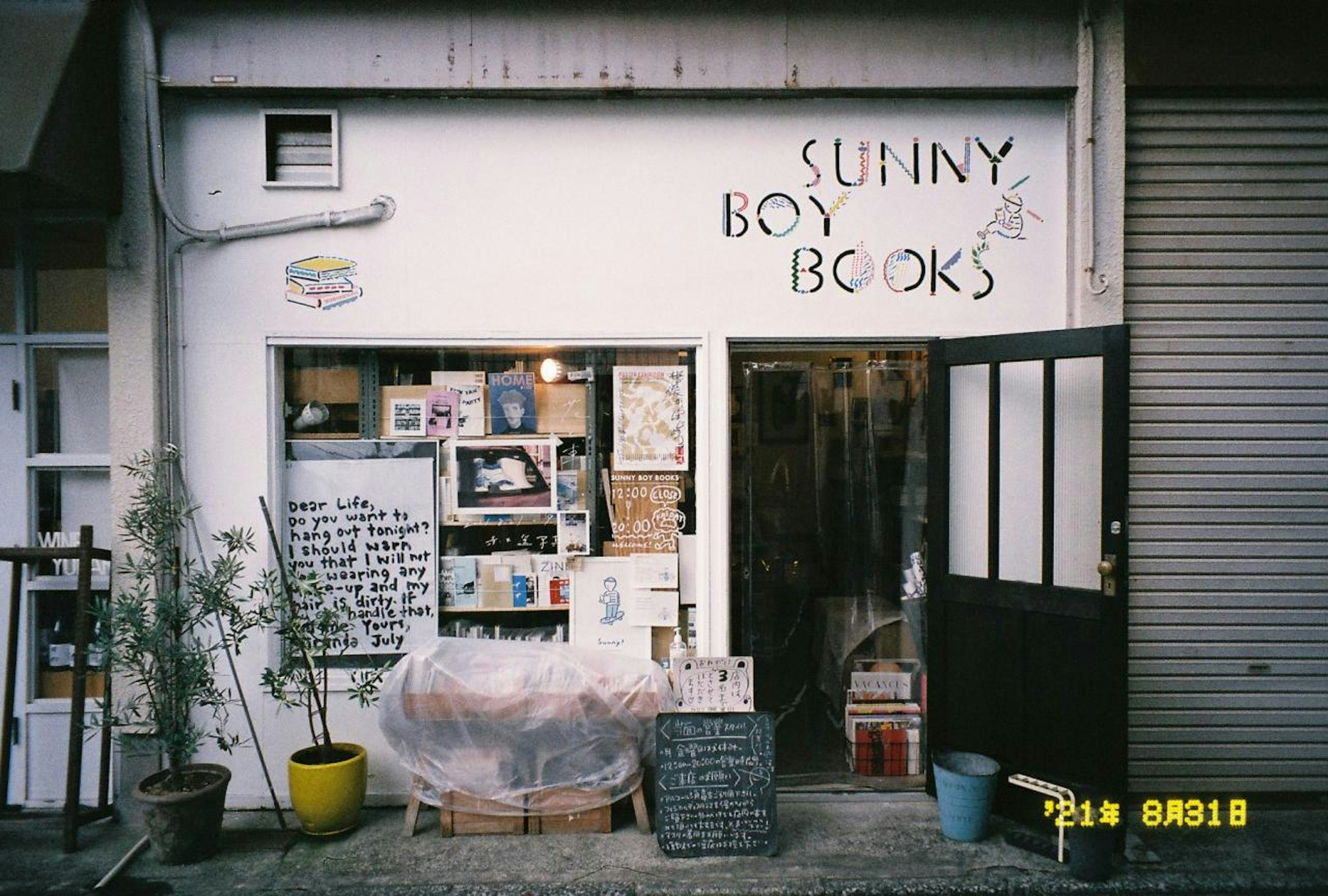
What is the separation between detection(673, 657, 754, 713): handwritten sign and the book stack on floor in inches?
39.9

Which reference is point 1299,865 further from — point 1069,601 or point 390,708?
point 390,708

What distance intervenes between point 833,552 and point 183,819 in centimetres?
418

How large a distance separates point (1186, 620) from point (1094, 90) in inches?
136

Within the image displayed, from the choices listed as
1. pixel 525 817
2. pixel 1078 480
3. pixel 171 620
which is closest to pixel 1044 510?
pixel 1078 480

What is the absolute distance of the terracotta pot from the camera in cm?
458

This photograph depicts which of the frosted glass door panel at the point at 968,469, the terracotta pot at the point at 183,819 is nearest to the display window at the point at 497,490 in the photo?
the terracotta pot at the point at 183,819

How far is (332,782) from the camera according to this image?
4.87 m

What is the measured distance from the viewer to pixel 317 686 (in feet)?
16.6

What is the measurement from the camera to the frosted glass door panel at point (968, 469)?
5.38 metres

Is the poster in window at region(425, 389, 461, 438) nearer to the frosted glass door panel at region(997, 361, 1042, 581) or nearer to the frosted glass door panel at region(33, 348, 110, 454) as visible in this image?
the frosted glass door panel at region(33, 348, 110, 454)

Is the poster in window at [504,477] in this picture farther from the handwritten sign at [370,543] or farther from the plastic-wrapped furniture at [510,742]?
the plastic-wrapped furniture at [510,742]

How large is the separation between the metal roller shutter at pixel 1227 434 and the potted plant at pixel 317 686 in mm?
4917

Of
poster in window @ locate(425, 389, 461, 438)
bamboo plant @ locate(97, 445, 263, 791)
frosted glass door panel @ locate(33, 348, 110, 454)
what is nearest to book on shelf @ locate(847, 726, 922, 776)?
poster in window @ locate(425, 389, 461, 438)

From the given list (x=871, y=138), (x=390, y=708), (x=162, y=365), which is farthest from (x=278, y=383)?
(x=871, y=138)
